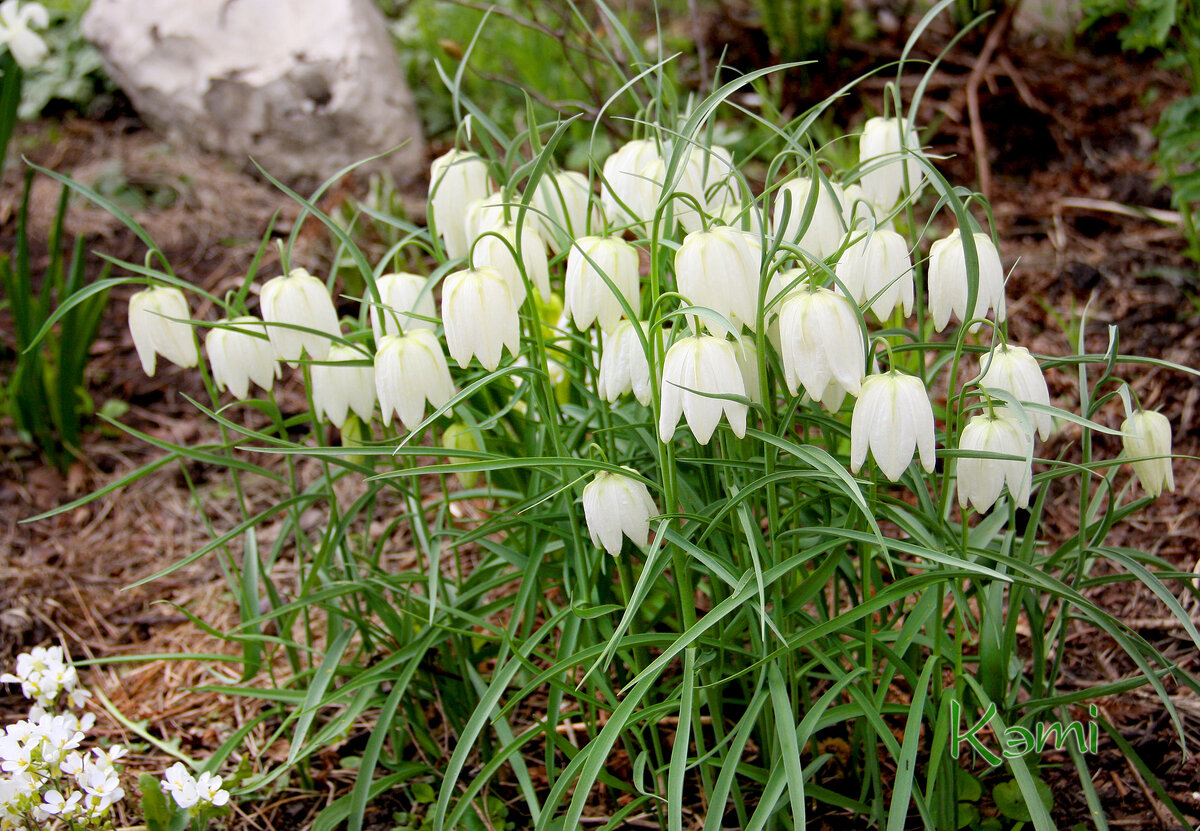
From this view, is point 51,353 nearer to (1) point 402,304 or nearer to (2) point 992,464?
(1) point 402,304

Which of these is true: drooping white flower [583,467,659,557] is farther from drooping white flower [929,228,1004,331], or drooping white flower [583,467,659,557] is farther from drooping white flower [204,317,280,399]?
drooping white flower [204,317,280,399]

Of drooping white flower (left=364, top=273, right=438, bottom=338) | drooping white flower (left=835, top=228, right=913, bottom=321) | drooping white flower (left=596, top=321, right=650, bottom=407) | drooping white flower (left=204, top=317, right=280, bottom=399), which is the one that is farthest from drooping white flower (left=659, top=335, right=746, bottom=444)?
drooping white flower (left=204, top=317, right=280, bottom=399)

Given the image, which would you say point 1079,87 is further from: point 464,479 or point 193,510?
point 193,510

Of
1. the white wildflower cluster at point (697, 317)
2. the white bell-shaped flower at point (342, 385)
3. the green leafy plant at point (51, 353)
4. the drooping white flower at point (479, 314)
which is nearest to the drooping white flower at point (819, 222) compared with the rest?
the white wildflower cluster at point (697, 317)

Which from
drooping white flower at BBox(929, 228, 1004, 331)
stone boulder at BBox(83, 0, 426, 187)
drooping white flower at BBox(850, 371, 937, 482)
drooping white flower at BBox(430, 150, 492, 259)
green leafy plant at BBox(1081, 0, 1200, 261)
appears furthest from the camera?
stone boulder at BBox(83, 0, 426, 187)

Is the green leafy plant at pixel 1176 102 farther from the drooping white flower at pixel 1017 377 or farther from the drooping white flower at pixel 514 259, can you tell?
the drooping white flower at pixel 514 259

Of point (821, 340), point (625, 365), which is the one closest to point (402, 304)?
point (625, 365)
